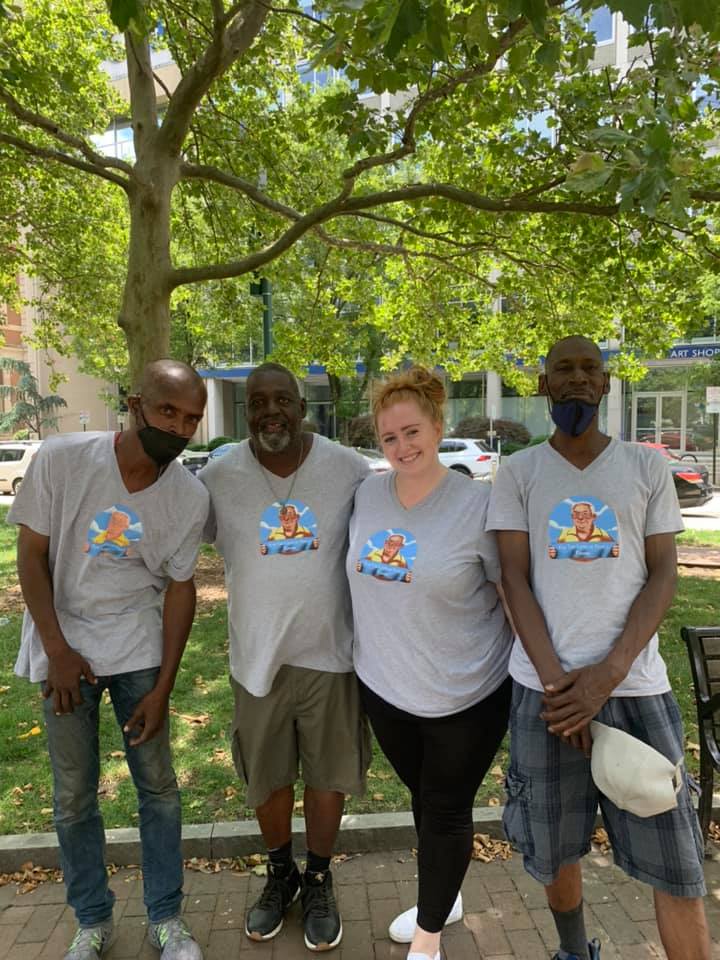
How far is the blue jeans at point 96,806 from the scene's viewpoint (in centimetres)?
241

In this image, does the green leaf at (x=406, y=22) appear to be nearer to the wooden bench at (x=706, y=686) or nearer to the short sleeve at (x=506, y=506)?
the short sleeve at (x=506, y=506)

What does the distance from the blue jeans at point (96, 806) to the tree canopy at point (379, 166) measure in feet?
7.99

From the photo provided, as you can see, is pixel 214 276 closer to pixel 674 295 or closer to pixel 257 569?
pixel 257 569

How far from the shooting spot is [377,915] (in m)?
2.78

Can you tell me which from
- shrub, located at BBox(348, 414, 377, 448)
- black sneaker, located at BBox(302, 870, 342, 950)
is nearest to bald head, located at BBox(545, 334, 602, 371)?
shrub, located at BBox(348, 414, 377, 448)

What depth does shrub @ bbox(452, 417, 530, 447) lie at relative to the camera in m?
29.4

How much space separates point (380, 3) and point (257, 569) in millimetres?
2259

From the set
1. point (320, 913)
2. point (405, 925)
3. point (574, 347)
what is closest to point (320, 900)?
point (320, 913)

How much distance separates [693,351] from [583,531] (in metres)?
28.1

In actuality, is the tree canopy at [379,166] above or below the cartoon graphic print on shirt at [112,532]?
above

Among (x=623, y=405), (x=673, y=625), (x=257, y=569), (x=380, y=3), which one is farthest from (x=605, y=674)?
(x=623, y=405)

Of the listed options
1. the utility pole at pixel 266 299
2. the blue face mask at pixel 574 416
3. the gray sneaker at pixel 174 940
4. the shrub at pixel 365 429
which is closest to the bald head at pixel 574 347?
the blue face mask at pixel 574 416

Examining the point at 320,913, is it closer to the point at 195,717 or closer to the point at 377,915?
the point at 377,915

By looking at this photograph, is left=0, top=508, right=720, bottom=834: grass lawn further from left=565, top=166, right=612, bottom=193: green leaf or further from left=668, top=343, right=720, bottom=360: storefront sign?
left=668, top=343, right=720, bottom=360: storefront sign
